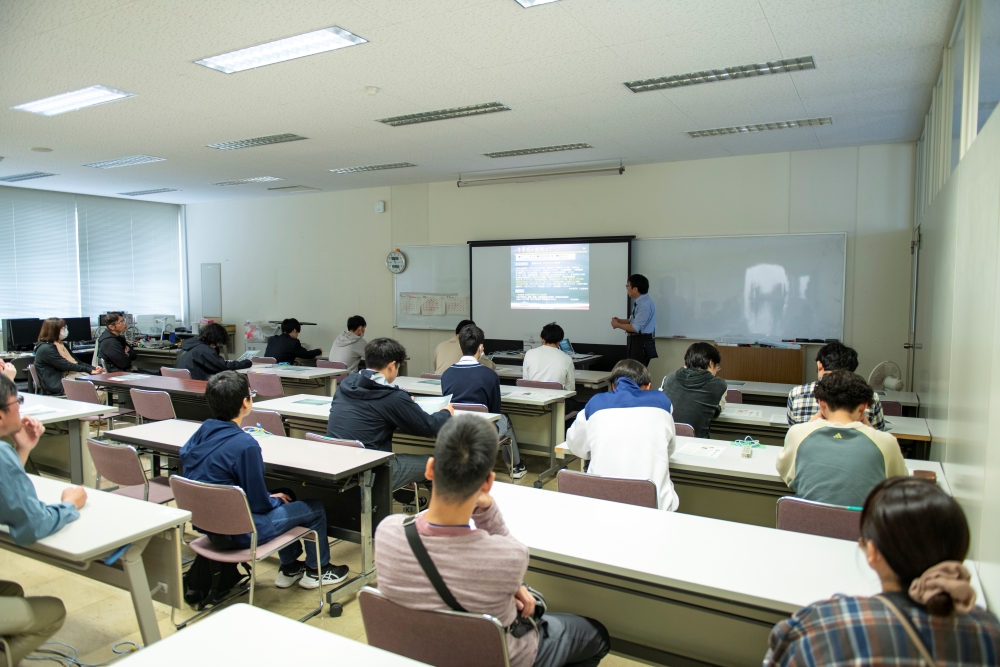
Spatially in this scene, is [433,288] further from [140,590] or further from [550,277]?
[140,590]

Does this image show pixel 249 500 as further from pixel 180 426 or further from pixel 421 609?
pixel 421 609

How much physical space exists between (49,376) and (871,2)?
22.8 ft

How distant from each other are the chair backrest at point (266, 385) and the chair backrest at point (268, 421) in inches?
78.1

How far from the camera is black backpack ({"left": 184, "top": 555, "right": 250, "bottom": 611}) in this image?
2.96 meters

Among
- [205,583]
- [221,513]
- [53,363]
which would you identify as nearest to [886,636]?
[221,513]

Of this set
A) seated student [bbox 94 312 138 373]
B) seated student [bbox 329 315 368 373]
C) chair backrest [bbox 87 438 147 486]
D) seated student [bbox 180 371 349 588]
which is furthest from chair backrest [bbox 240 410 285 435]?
seated student [bbox 94 312 138 373]

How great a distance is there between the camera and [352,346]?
7223mm

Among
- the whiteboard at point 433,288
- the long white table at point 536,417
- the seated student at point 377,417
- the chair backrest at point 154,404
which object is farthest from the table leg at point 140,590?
the whiteboard at point 433,288

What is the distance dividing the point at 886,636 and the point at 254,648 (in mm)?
1244

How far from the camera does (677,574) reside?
5.65 ft

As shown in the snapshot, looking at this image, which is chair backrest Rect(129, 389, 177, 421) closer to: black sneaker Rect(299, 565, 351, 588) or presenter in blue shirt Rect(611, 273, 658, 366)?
black sneaker Rect(299, 565, 351, 588)

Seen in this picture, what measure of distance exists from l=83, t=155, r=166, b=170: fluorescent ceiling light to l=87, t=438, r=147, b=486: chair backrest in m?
4.65

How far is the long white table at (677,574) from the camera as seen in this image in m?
1.69

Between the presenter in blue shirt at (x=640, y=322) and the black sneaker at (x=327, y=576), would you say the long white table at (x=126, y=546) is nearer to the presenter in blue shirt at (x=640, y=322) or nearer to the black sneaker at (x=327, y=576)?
the black sneaker at (x=327, y=576)
